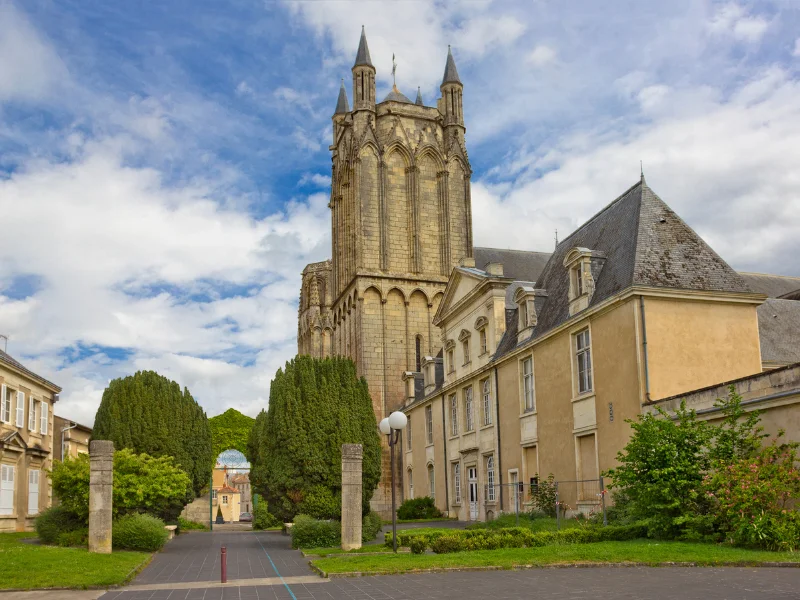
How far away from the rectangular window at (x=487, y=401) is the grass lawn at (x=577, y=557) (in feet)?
49.8

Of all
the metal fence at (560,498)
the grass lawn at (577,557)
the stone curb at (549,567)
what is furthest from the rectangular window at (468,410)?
the stone curb at (549,567)

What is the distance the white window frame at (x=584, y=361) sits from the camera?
78.2 feet

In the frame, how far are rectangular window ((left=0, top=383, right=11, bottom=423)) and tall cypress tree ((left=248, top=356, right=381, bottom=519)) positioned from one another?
1086 cm

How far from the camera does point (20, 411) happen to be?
34.0m

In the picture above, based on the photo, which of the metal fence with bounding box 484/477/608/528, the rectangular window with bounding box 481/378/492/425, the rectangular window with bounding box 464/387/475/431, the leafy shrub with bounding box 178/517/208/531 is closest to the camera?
the metal fence with bounding box 484/477/608/528

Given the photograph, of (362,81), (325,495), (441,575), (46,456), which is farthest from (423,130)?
(441,575)

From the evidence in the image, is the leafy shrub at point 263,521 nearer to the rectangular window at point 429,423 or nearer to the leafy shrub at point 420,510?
the leafy shrub at point 420,510

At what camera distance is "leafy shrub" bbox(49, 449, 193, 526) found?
23.3 metres

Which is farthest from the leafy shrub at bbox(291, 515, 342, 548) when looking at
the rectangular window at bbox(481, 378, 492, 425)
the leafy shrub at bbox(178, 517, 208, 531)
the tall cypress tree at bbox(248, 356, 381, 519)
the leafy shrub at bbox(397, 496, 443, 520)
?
the leafy shrub at bbox(178, 517, 208, 531)

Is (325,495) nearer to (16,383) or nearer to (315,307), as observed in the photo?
(16,383)

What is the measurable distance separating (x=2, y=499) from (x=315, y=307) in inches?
1635

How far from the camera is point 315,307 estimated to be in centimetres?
7119

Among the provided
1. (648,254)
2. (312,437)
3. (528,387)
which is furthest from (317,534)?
(648,254)

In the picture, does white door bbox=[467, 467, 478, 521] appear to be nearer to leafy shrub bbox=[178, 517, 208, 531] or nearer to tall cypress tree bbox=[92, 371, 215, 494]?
tall cypress tree bbox=[92, 371, 215, 494]
